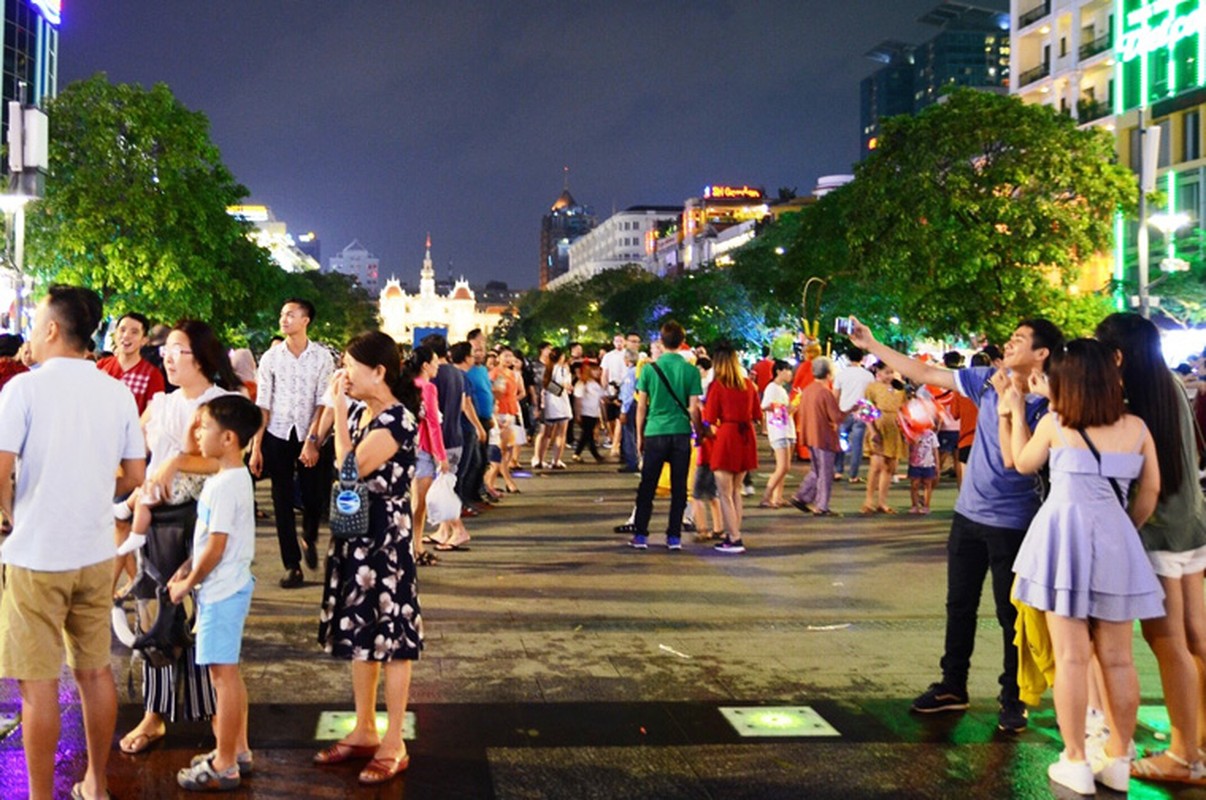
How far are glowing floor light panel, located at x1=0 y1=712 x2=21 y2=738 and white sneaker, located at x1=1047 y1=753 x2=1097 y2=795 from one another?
4.53m

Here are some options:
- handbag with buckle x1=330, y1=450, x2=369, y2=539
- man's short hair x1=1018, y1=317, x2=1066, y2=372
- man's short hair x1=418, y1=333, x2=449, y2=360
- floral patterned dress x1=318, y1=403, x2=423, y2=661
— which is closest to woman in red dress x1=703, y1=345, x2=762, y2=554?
man's short hair x1=418, y1=333, x2=449, y2=360

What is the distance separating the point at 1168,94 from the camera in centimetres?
4325

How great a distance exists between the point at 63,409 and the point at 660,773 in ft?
9.01

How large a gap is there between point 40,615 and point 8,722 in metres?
1.67

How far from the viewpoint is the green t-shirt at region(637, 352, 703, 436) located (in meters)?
11.1

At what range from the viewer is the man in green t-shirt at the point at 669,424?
36.4 feet

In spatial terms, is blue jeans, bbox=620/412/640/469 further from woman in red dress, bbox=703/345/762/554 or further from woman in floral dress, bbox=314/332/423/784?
woman in floral dress, bbox=314/332/423/784

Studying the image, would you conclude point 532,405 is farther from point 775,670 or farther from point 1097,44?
point 1097,44

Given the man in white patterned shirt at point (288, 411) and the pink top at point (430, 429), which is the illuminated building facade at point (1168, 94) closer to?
the pink top at point (430, 429)

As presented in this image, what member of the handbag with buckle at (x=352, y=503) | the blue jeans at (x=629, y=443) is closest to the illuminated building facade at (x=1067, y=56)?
the blue jeans at (x=629, y=443)

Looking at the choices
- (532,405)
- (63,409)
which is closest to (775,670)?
(63,409)

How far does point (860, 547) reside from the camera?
1171 cm

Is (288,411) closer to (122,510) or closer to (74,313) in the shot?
(122,510)

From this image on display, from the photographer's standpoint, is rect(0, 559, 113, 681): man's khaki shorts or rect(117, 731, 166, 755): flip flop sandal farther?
rect(117, 731, 166, 755): flip flop sandal
